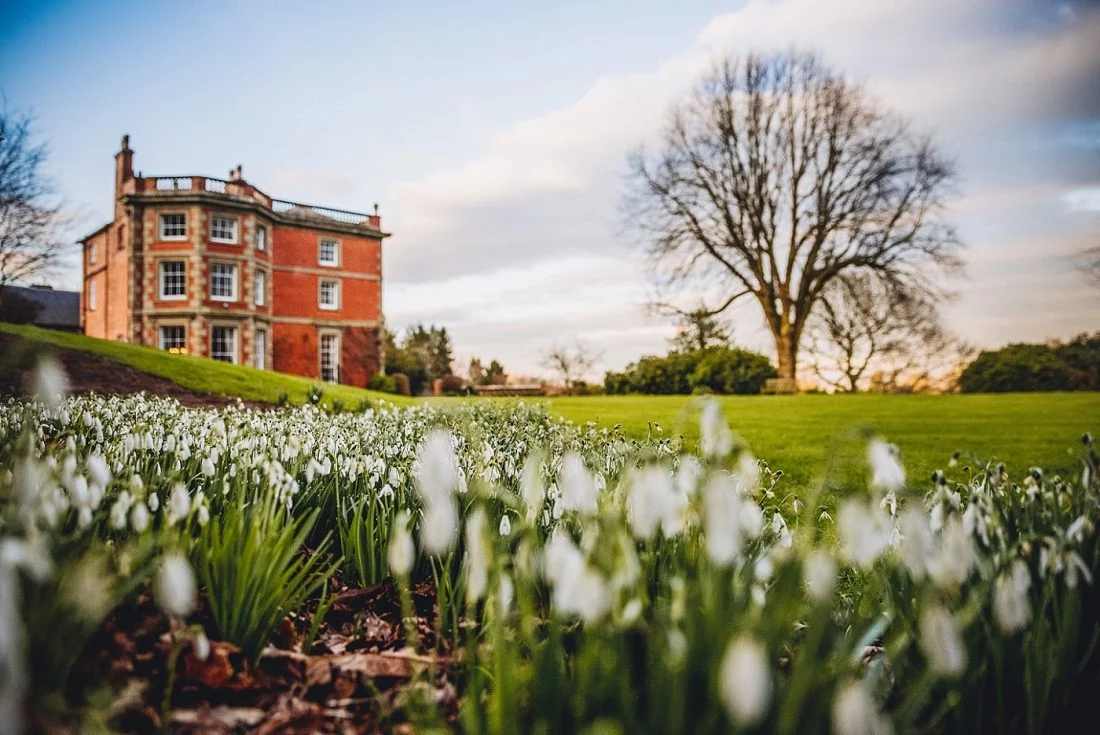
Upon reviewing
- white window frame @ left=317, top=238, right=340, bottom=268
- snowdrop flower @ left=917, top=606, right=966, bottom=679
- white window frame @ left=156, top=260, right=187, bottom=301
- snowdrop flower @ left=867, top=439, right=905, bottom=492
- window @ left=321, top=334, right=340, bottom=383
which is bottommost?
snowdrop flower @ left=917, top=606, right=966, bottom=679

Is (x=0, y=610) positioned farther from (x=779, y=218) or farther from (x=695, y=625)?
(x=779, y=218)

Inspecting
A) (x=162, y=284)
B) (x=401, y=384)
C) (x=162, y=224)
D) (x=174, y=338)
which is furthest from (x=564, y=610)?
(x=401, y=384)

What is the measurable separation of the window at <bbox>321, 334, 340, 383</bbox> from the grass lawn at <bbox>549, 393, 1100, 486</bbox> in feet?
85.3

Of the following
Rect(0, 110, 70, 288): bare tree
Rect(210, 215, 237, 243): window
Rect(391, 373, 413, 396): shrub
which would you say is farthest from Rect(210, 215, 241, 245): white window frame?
Rect(0, 110, 70, 288): bare tree

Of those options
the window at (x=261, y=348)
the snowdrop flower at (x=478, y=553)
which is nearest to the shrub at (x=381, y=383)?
the window at (x=261, y=348)

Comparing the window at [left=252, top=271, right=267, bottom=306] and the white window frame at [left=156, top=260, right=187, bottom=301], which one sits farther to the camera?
the window at [left=252, top=271, right=267, bottom=306]

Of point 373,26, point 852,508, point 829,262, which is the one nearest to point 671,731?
point 852,508

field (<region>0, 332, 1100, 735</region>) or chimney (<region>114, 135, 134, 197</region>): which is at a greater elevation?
chimney (<region>114, 135, 134, 197</region>)

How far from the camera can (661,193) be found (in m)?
30.2

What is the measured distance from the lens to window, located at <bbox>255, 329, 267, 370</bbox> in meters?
36.2

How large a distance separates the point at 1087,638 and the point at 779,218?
3089cm

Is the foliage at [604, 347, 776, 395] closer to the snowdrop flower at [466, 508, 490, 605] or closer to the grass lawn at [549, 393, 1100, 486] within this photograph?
the grass lawn at [549, 393, 1100, 486]

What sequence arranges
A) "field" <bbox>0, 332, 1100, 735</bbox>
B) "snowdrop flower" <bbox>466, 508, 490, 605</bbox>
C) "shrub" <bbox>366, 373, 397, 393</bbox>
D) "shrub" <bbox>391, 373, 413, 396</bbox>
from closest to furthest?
1. "field" <bbox>0, 332, 1100, 735</bbox>
2. "snowdrop flower" <bbox>466, 508, 490, 605</bbox>
3. "shrub" <bbox>366, 373, 397, 393</bbox>
4. "shrub" <bbox>391, 373, 413, 396</bbox>

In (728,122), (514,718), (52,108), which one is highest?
(728,122)
